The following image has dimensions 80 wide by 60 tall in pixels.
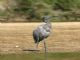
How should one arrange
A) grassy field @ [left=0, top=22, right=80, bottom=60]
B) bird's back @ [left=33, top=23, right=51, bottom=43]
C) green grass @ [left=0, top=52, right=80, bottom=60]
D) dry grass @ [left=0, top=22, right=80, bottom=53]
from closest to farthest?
bird's back @ [left=33, top=23, right=51, bottom=43]
green grass @ [left=0, top=52, right=80, bottom=60]
grassy field @ [left=0, top=22, right=80, bottom=60]
dry grass @ [left=0, top=22, right=80, bottom=53]

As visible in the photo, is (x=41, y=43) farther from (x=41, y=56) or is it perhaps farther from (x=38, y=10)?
(x=38, y=10)

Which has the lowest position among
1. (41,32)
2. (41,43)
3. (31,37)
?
(31,37)

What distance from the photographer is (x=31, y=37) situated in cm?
1170

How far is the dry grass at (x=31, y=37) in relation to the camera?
1101 cm

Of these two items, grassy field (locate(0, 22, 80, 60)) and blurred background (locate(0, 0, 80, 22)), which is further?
blurred background (locate(0, 0, 80, 22))

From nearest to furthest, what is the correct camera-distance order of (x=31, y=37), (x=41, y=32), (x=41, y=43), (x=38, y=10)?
(x=41, y=32), (x=41, y=43), (x=31, y=37), (x=38, y=10)

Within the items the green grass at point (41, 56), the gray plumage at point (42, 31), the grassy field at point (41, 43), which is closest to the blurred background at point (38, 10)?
the grassy field at point (41, 43)

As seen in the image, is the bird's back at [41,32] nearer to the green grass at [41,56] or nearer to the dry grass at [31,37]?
the green grass at [41,56]

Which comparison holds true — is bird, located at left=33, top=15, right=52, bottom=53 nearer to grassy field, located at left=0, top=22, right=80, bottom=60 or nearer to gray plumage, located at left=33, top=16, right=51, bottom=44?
gray plumage, located at left=33, top=16, right=51, bottom=44

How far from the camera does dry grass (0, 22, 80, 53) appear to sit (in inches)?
433

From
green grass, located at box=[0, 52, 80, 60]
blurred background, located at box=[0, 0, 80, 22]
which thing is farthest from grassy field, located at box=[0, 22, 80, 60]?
blurred background, located at box=[0, 0, 80, 22]

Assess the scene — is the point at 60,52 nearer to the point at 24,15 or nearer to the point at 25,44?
the point at 25,44

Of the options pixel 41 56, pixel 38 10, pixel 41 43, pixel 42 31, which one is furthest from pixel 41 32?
pixel 38 10

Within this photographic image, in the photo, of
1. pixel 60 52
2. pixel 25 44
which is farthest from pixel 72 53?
pixel 25 44
